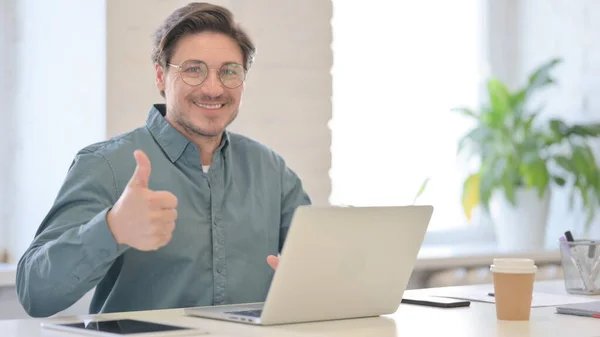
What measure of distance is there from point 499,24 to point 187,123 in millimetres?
2591

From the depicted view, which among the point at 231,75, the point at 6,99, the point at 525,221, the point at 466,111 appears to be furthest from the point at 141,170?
the point at 525,221

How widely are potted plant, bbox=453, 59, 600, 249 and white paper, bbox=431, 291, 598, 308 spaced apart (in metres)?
1.77

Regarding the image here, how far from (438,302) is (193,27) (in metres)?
0.89

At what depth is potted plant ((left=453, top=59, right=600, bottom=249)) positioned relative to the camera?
3799 millimetres

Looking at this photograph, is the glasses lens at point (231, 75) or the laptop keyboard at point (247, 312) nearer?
the laptop keyboard at point (247, 312)

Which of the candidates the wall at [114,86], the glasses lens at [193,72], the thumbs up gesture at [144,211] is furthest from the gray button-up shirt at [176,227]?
the wall at [114,86]

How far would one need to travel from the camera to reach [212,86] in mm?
2184

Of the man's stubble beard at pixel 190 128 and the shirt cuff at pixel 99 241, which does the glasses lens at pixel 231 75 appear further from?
the shirt cuff at pixel 99 241

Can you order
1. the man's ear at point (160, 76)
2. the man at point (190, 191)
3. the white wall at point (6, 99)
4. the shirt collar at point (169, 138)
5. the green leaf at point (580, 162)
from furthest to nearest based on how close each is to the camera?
the green leaf at point (580, 162) → the white wall at point (6, 99) → the man's ear at point (160, 76) → the shirt collar at point (169, 138) → the man at point (190, 191)

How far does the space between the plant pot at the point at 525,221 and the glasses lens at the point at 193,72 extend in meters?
2.00

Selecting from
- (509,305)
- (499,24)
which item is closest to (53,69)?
(509,305)

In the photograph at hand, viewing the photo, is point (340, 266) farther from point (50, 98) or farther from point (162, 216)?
point (50, 98)

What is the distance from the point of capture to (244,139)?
239cm

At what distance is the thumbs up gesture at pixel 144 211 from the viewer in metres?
1.54
